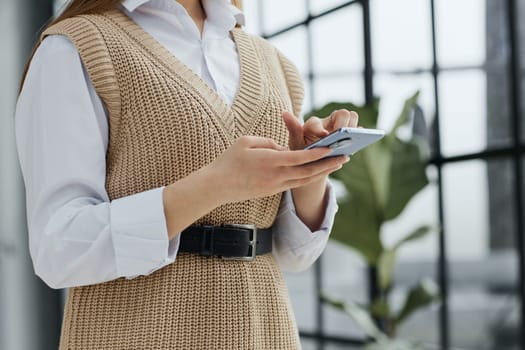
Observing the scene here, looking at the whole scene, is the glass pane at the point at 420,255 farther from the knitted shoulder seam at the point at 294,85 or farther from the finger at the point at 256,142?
the finger at the point at 256,142

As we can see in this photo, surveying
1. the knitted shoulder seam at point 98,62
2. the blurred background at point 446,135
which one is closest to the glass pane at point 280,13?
the blurred background at point 446,135

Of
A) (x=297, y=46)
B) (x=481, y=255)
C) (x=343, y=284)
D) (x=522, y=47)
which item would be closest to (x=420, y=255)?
(x=481, y=255)

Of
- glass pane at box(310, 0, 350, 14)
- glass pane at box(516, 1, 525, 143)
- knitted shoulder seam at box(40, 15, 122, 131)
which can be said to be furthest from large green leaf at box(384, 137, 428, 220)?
knitted shoulder seam at box(40, 15, 122, 131)

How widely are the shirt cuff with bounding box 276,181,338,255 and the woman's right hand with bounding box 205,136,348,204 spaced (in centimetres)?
27

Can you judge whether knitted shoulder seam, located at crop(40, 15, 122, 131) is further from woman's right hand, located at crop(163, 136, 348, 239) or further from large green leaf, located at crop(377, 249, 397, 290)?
large green leaf, located at crop(377, 249, 397, 290)

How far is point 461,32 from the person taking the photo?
311 cm

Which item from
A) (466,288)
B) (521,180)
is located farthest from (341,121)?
(466,288)

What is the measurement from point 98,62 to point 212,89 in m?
0.16

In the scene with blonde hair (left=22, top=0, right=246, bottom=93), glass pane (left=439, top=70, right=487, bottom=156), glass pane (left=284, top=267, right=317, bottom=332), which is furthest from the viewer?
glass pane (left=284, top=267, right=317, bottom=332)

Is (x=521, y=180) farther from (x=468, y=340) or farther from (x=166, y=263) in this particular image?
(x=166, y=263)

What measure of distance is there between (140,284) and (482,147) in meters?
2.21

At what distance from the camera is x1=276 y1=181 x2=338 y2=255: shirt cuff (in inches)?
49.4

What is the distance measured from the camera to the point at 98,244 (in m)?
1.00

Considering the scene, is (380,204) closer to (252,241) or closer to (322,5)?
(322,5)
